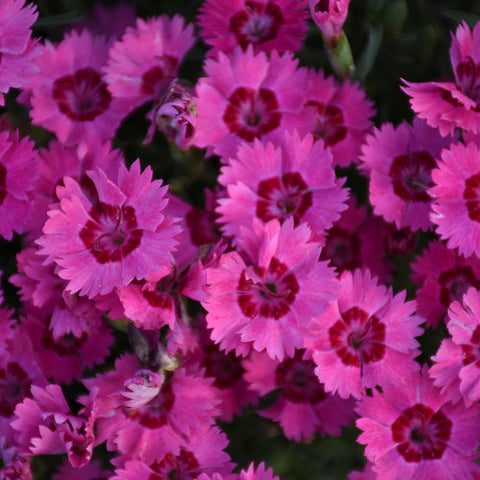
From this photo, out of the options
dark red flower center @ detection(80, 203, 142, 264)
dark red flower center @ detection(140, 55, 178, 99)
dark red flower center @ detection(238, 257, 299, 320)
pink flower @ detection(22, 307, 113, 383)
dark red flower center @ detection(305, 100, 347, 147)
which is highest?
dark red flower center @ detection(140, 55, 178, 99)

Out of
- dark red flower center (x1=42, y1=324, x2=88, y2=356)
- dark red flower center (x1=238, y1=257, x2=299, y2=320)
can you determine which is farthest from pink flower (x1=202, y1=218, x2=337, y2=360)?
dark red flower center (x1=42, y1=324, x2=88, y2=356)

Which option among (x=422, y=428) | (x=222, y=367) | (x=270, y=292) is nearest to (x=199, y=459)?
(x=222, y=367)

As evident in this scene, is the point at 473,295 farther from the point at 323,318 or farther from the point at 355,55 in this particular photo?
the point at 355,55

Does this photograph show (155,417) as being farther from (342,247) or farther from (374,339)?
(342,247)

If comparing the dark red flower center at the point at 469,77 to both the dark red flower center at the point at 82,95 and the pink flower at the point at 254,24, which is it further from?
the dark red flower center at the point at 82,95

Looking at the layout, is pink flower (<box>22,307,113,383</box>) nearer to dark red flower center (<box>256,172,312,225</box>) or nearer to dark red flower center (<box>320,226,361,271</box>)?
dark red flower center (<box>256,172,312,225</box>)

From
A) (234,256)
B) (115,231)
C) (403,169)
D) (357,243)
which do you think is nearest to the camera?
A: (234,256)

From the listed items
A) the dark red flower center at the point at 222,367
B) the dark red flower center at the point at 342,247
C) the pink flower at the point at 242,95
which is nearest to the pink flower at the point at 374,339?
the dark red flower center at the point at 342,247
